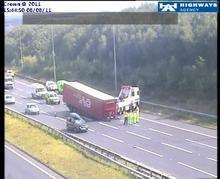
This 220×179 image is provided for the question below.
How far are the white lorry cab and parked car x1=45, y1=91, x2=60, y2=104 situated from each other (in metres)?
0.18

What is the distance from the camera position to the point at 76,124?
17828mm

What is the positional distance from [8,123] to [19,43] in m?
2.85

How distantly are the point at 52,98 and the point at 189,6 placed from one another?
8.59 metres

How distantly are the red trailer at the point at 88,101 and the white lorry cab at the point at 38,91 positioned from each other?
0.76 m

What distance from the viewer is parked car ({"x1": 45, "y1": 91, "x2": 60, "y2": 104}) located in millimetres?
18525

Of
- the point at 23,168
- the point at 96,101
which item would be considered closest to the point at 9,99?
the point at 96,101

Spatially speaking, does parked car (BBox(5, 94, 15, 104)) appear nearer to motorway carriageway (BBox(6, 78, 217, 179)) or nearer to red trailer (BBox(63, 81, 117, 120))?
motorway carriageway (BBox(6, 78, 217, 179))

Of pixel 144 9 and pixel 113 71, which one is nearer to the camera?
pixel 144 9

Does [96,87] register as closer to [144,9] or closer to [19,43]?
[19,43]

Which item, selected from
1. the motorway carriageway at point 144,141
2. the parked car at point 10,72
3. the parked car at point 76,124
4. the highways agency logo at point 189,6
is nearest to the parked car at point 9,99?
the motorway carriageway at point 144,141

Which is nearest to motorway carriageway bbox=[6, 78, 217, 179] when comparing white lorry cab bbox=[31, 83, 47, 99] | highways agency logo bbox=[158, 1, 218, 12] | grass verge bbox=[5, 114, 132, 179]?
white lorry cab bbox=[31, 83, 47, 99]

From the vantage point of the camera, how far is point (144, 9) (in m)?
13.2

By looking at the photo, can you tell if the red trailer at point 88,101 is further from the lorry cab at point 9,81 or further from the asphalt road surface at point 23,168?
the asphalt road surface at point 23,168

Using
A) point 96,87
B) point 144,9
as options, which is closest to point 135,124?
point 96,87
